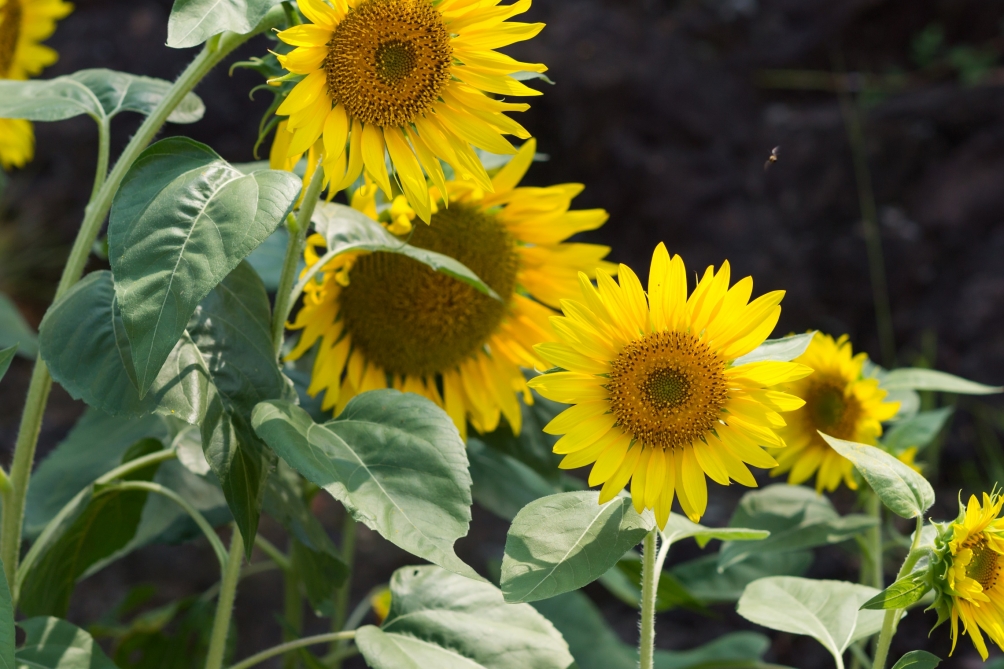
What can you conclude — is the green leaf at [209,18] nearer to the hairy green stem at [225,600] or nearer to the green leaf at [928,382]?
the hairy green stem at [225,600]

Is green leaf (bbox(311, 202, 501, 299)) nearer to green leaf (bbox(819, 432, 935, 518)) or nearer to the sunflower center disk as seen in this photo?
the sunflower center disk

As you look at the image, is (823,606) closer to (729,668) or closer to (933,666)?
(933,666)

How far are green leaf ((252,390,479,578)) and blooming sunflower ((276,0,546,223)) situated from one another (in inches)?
5.2

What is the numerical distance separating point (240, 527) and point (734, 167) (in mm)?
1594

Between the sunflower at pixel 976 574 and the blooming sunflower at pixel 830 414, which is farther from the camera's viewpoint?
the blooming sunflower at pixel 830 414

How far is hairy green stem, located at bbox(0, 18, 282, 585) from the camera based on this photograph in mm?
637

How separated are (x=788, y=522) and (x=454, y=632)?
319 millimetres

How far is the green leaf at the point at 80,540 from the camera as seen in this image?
2.48ft

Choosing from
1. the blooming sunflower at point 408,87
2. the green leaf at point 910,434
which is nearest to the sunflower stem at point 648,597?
the blooming sunflower at point 408,87

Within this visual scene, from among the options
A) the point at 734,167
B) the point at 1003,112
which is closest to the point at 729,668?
the point at 734,167

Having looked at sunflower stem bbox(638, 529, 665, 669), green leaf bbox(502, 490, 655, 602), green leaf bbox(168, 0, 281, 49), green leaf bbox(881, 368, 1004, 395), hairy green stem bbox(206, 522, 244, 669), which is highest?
green leaf bbox(168, 0, 281, 49)

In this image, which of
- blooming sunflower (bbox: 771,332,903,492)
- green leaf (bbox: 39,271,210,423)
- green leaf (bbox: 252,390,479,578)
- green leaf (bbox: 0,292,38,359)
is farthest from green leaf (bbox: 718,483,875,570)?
green leaf (bbox: 0,292,38,359)

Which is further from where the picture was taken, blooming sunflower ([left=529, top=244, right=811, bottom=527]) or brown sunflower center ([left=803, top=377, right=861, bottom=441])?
brown sunflower center ([left=803, top=377, right=861, bottom=441])

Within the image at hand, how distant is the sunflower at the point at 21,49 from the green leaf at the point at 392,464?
0.78 meters
